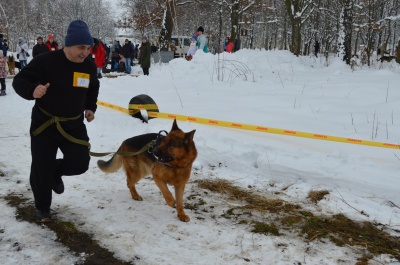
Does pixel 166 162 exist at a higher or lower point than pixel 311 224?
higher

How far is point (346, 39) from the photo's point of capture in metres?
18.5

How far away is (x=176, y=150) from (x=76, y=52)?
138 cm

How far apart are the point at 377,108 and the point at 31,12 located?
66.7 m

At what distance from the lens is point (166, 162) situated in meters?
3.49

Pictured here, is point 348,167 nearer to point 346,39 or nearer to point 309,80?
point 309,80

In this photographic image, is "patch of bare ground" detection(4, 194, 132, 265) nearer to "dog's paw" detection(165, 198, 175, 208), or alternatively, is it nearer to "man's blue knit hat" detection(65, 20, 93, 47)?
"dog's paw" detection(165, 198, 175, 208)

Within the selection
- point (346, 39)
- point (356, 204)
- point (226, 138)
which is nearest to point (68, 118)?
point (226, 138)

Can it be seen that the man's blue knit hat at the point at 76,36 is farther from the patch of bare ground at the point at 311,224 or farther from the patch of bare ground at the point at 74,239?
the patch of bare ground at the point at 311,224

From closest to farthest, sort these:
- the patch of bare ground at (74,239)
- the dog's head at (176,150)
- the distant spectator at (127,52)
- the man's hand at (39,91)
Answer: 1. the patch of bare ground at (74,239)
2. the man's hand at (39,91)
3. the dog's head at (176,150)
4. the distant spectator at (127,52)

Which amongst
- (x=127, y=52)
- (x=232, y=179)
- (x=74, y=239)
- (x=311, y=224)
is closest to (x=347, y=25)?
(x=127, y=52)

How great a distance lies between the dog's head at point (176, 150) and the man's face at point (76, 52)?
1.17 metres

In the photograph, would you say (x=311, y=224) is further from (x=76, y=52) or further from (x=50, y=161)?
(x=76, y=52)

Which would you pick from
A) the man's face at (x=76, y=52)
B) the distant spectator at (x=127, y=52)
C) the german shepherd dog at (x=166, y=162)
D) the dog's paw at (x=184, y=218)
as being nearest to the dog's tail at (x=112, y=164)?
the german shepherd dog at (x=166, y=162)

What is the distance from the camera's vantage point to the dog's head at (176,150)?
11.3ft
